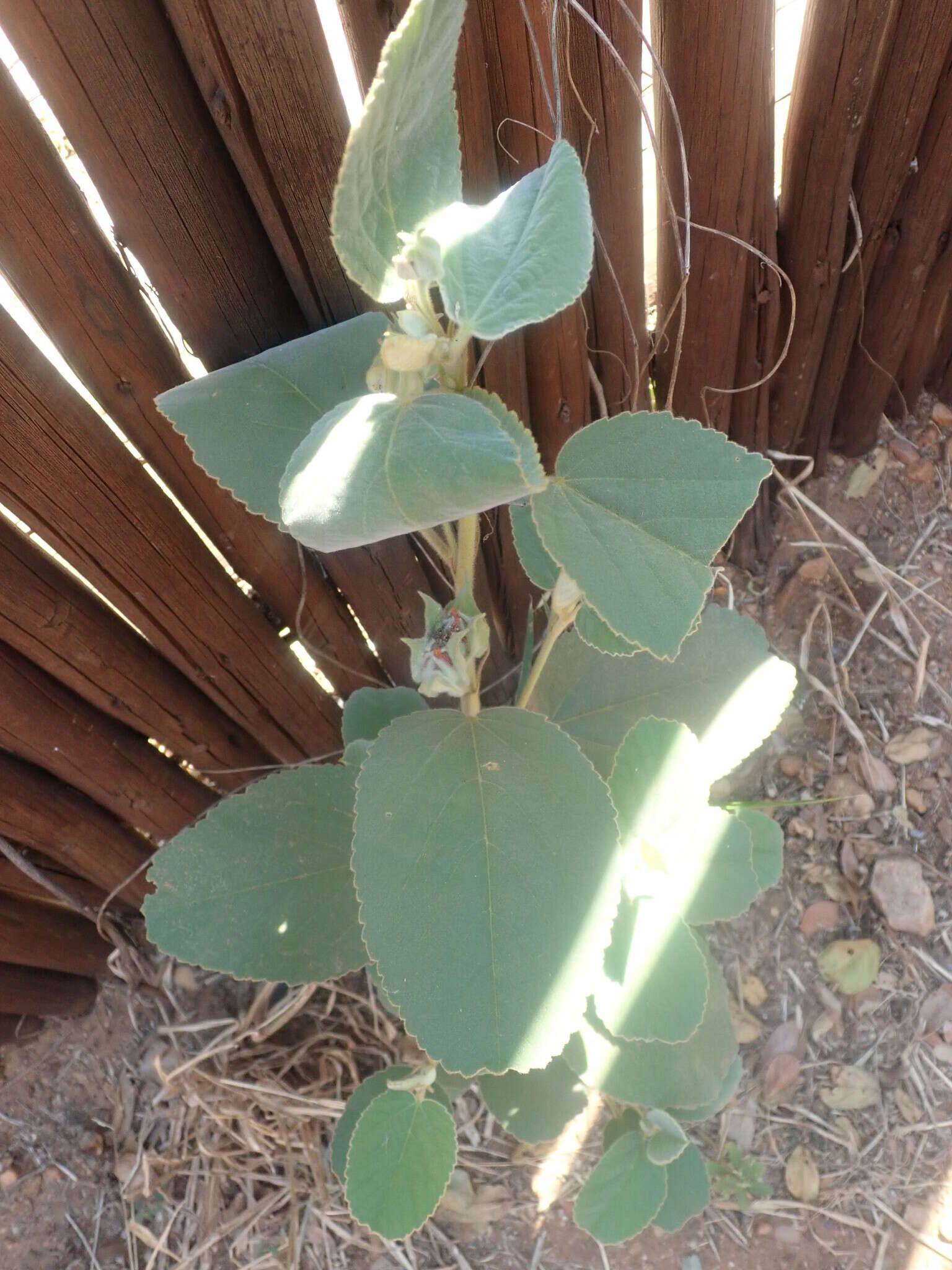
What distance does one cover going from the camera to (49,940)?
1.48 metres

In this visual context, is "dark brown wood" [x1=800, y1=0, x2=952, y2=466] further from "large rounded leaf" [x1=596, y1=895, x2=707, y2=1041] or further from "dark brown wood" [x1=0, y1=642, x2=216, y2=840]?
"dark brown wood" [x1=0, y1=642, x2=216, y2=840]

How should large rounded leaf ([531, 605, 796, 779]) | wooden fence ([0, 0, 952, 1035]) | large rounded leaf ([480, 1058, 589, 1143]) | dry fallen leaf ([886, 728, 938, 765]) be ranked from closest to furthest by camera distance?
wooden fence ([0, 0, 952, 1035])
large rounded leaf ([531, 605, 796, 779])
large rounded leaf ([480, 1058, 589, 1143])
dry fallen leaf ([886, 728, 938, 765])

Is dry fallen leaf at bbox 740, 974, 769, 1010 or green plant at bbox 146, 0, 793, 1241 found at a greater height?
green plant at bbox 146, 0, 793, 1241

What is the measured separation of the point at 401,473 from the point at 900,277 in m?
1.25

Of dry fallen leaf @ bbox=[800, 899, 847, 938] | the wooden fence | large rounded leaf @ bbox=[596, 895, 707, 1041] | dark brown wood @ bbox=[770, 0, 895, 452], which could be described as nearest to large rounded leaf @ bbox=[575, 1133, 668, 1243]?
large rounded leaf @ bbox=[596, 895, 707, 1041]

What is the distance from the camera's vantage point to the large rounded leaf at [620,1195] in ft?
3.81

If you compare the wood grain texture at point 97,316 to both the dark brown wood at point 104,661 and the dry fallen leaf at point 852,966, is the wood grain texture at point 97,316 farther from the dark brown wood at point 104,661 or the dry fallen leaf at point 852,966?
the dry fallen leaf at point 852,966

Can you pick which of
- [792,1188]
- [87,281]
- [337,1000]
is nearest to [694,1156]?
[792,1188]

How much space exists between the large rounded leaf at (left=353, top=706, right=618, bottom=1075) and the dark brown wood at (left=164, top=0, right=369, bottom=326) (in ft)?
1.73

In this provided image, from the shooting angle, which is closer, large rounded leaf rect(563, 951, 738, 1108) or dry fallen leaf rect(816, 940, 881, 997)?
large rounded leaf rect(563, 951, 738, 1108)

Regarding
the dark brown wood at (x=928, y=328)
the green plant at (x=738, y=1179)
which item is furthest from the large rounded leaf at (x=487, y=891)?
the dark brown wood at (x=928, y=328)

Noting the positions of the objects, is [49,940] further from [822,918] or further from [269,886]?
[822,918]

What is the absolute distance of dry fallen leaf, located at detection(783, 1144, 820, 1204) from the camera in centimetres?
145

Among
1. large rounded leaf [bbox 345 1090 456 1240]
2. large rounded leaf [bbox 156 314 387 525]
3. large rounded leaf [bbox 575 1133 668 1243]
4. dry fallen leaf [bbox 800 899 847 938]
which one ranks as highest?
large rounded leaf [bbox 156 314 387 525]
